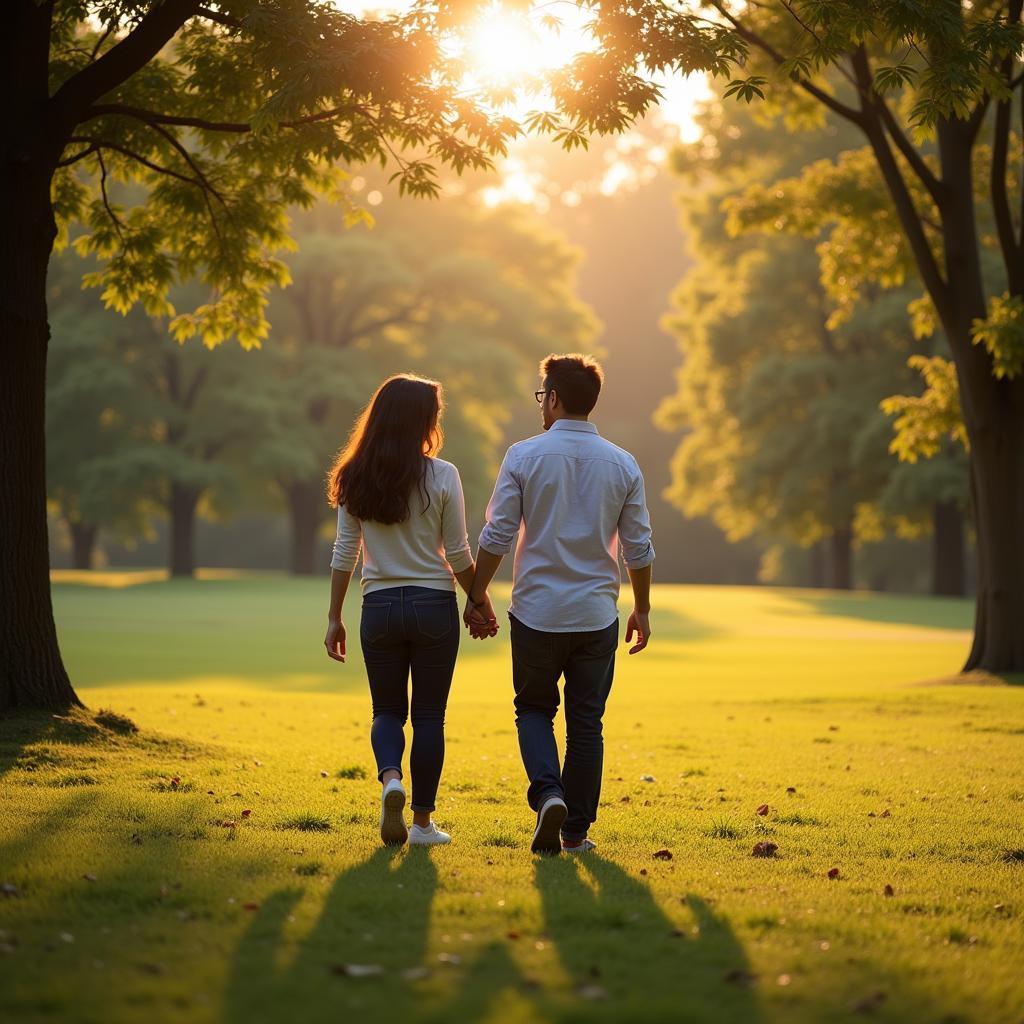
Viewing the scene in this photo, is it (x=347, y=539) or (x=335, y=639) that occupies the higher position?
(x=347, y=539)

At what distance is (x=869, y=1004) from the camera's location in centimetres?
391

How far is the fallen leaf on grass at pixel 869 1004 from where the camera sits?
3.87 m

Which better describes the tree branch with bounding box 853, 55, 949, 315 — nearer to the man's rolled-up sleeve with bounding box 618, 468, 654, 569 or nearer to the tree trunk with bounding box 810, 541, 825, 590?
the man's rolled-up sleeve with bounding box 618, 468, 654, 569

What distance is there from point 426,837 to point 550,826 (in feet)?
2.19

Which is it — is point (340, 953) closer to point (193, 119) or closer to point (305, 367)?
point (193, 119)

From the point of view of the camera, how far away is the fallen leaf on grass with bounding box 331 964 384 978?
4.05 metres

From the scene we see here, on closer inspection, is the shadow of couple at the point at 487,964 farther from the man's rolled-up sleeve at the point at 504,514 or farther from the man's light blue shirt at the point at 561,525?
the man's rolled-up sleeve at the point at 504,514

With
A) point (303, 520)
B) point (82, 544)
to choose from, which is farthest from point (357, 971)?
point (82, 544)

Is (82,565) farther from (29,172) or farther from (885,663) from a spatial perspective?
(29,172)

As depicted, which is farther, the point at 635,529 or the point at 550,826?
the point at 635,529

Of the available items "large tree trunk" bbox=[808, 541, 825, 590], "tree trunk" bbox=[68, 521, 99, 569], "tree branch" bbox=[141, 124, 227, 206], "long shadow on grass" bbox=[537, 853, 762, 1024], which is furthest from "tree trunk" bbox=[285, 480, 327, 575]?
"long shadow on grass" bbox=[537, 853, 762, 1024]

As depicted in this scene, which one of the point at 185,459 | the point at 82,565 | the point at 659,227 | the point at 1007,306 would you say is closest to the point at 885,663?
the point at 1007,306

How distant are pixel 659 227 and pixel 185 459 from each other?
147ft

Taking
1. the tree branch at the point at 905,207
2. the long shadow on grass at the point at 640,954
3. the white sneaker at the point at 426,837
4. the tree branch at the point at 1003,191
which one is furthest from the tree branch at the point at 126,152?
the tree branch at the point at 1003,191
